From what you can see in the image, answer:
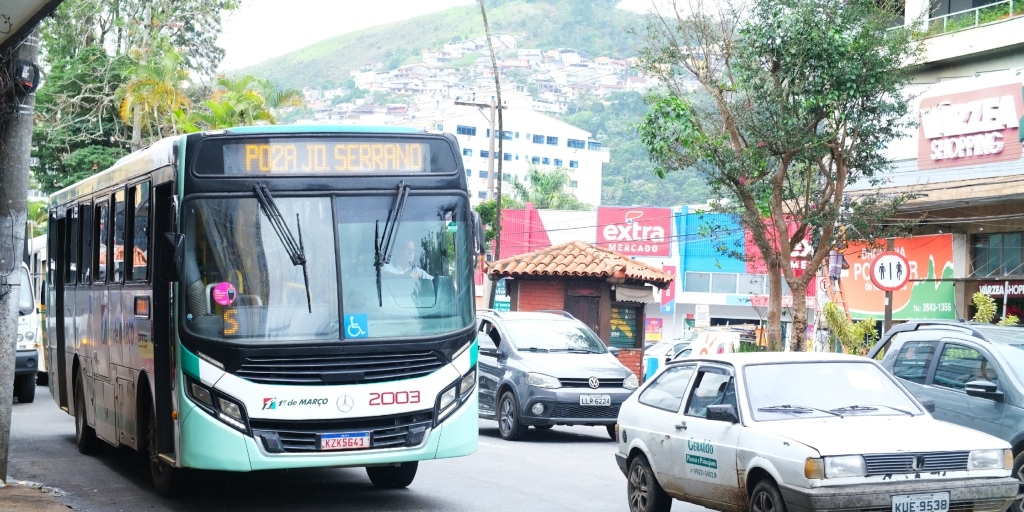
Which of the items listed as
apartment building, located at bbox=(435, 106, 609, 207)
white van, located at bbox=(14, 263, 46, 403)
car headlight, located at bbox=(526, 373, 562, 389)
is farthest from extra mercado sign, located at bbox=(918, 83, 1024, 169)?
apartment building, located at bbox=(435, 106, 609, 207)

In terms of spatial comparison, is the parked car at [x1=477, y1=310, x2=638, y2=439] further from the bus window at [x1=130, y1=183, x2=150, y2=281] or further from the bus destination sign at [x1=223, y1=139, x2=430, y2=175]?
the bus destination sign at [x1=223, y1=139, x2=430, y2=175]

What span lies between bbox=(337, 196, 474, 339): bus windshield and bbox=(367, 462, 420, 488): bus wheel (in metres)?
2.17

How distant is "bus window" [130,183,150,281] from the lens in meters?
11.2

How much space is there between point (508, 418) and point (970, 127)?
14.5 metres

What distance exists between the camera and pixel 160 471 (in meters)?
11.3

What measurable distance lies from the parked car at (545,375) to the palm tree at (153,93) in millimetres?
20099

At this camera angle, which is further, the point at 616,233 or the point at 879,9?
the point at 616,233

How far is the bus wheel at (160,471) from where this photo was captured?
11000 millimetres

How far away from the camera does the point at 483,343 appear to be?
1725cm

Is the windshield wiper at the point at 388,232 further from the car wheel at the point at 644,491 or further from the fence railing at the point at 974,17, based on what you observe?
the fence railing at the point at 974,17

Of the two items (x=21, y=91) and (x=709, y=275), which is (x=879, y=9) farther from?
(x=709, y=275)

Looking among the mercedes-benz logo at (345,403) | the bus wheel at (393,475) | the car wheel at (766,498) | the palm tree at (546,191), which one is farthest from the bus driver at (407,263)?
the palm tree at (546,191)

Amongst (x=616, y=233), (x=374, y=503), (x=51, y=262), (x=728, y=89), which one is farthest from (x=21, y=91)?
(x=616, y=233)

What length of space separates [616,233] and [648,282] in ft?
89.2
